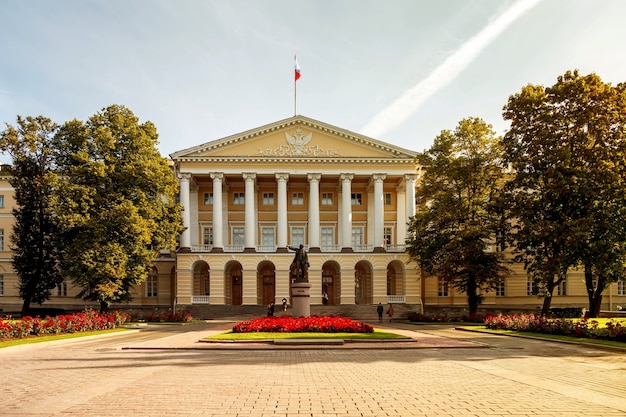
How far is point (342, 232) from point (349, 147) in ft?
30.3

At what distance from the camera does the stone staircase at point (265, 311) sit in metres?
43.1

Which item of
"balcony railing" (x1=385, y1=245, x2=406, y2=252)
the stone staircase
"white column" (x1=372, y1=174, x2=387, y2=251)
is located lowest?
the stone staircase

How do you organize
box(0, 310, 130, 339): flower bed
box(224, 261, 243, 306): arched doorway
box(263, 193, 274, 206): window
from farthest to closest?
box(263, 193, 274, 206): window → box(224, 261, 243, 306): arched doorway → box(0, 310, 130, 339): flower bed

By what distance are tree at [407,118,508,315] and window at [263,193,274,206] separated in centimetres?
1790

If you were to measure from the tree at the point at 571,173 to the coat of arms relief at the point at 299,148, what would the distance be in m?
21.2

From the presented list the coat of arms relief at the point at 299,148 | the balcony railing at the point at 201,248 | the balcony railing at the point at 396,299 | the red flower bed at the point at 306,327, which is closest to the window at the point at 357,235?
the balcony railing at the point at 396,299

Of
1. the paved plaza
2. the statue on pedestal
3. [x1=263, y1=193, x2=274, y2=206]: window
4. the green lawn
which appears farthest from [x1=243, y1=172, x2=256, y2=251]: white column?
the paved plaza

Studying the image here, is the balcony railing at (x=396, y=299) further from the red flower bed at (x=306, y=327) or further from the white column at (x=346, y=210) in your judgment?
the red flower bed at (x=306, y=327)

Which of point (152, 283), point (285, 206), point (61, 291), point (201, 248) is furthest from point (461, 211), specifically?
point (61, 291)

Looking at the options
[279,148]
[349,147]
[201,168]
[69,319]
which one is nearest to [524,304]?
[349,147]

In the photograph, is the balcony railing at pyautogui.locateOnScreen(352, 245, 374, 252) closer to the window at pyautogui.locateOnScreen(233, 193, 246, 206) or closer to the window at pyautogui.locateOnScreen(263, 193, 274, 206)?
the window at pyautogui.locateOnScreen(263, 193, 274, 206)

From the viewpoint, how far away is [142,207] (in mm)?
36656

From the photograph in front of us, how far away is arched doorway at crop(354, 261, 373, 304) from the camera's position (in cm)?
5116

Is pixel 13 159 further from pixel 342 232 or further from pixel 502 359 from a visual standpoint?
pixel 502 359
